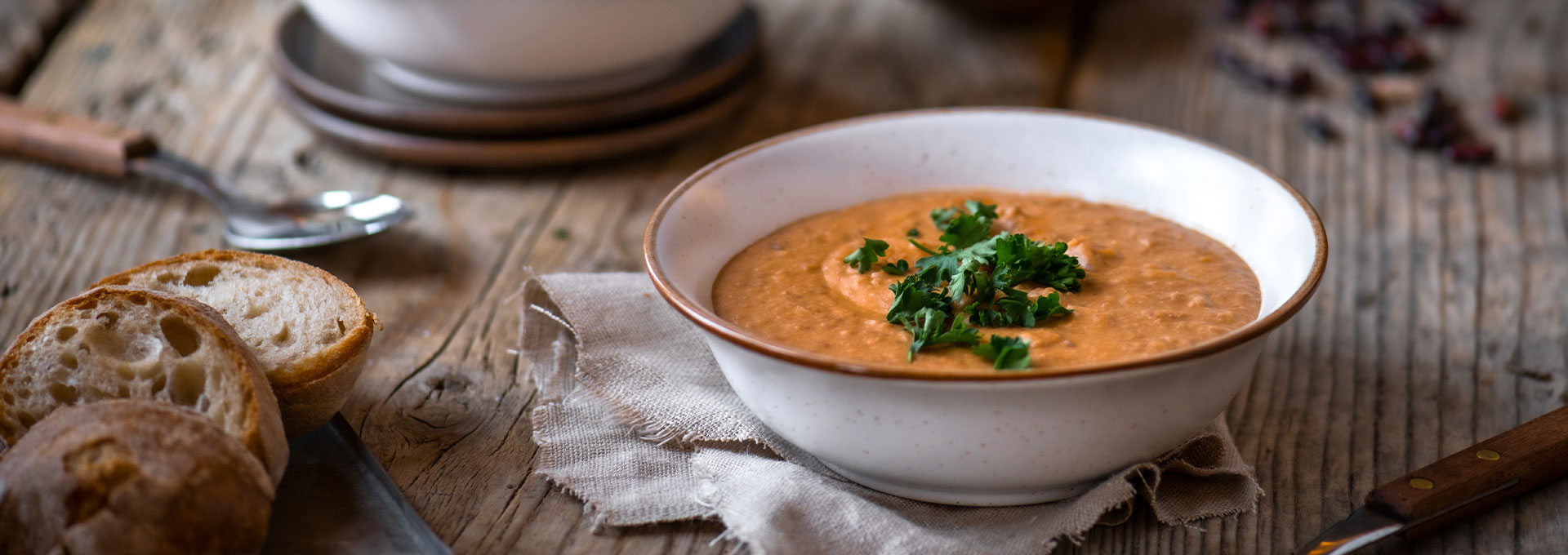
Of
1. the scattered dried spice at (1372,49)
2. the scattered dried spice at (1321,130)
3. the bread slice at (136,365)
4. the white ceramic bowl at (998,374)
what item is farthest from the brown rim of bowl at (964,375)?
the scattered dried spice at (1372,49)

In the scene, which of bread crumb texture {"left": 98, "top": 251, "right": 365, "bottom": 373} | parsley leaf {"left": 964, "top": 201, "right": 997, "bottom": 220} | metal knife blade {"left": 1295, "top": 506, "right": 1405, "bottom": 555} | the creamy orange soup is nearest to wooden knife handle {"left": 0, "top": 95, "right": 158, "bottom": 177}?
bread crumb texture {"left": 98, "top": 251, "right": 365, "bottom": 373}

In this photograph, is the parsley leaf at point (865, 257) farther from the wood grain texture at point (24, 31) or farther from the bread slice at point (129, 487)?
the wood grain texture at point (24, 31)

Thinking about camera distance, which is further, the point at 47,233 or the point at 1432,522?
the point at 47,233

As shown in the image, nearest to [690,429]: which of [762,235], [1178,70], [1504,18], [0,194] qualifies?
[762,235]

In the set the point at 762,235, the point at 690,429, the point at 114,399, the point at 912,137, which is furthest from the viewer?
the point at 912,137

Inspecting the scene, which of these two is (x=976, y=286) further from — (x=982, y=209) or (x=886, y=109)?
(x=886, y=109)

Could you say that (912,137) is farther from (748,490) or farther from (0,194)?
(0,194)

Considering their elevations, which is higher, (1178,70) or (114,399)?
(114,399)
